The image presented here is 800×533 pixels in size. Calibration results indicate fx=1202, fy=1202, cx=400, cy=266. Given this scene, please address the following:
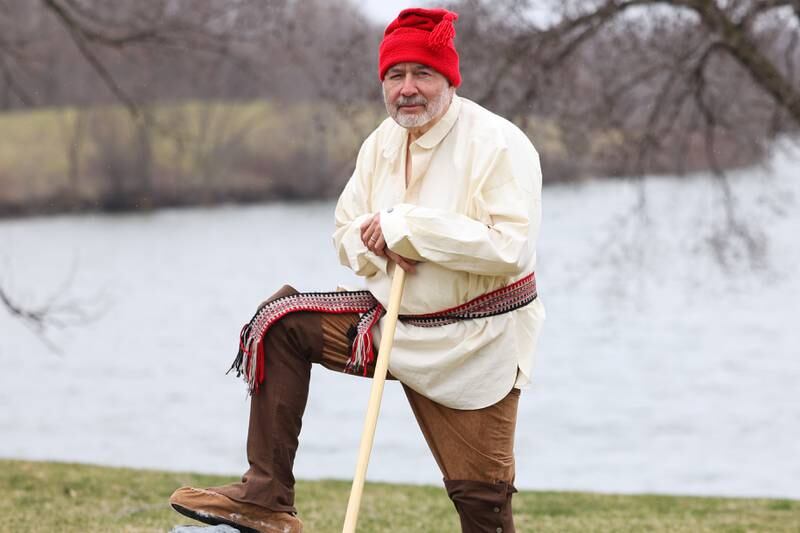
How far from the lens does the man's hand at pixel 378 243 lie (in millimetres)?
3852

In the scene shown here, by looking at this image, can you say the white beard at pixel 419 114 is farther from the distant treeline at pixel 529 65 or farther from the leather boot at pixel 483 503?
the distant treeline at pixel 529 65

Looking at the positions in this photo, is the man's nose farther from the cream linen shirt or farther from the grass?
the grass

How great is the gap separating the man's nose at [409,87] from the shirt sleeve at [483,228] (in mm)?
352

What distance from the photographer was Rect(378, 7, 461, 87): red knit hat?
12.7 ft

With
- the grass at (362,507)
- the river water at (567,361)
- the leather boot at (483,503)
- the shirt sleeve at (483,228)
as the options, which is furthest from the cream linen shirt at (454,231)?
the river water at (567,361)

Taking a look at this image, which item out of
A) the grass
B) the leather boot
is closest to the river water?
the grass

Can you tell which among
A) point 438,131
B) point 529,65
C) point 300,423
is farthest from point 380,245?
point 529,65

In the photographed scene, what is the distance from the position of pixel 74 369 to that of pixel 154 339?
9.15ft

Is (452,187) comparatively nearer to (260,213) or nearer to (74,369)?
(74,369)

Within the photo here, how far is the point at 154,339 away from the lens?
2117 centimetres

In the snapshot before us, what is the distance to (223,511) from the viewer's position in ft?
12.9

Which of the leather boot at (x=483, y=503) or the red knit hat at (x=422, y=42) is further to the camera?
the leather boot at (x=483, y=503)

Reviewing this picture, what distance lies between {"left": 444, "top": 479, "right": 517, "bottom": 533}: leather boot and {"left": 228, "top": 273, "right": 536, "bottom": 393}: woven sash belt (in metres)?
0.52

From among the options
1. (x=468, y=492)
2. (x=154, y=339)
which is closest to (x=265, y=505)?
(x=468, y=492)
